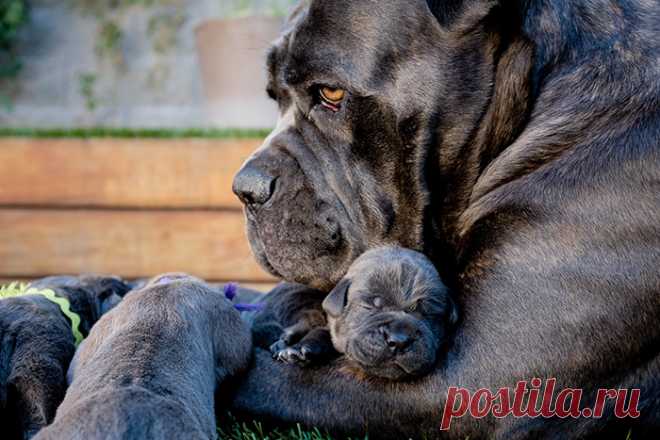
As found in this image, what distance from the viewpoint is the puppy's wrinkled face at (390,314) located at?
224cm

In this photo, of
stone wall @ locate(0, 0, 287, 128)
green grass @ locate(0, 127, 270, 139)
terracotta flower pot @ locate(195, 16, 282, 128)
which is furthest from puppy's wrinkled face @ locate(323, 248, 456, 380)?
stone wall @ locate(0, 0, 287, 128)

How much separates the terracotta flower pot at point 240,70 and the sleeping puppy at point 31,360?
4017 millimetres

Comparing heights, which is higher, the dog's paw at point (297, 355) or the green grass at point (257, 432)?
the dog's paw at point (297, 355)

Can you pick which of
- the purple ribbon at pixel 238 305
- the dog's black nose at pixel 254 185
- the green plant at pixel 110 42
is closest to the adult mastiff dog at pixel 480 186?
the dog's black nose at pixel 254 185

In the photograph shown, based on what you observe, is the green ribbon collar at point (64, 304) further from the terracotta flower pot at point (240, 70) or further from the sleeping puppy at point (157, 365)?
the terracotta flower pot at point (240, 70)

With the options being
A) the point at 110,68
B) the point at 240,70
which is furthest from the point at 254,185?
the point at 110,68

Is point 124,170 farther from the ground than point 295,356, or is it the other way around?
point 295,356

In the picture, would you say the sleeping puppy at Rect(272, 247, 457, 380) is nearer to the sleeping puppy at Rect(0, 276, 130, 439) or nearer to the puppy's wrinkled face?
the puppy's wrinkled face

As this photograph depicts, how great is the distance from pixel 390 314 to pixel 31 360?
3.04 ft

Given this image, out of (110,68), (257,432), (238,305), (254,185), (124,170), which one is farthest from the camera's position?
(110,68)

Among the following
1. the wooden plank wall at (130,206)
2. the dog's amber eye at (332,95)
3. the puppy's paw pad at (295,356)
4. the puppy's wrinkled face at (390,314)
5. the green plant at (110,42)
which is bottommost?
the green plant at (110,42)

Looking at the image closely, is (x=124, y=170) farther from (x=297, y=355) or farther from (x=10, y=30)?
(x=10, y=30)

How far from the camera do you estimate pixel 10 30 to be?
285 inches

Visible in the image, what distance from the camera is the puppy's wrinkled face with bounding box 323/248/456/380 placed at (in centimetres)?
224
